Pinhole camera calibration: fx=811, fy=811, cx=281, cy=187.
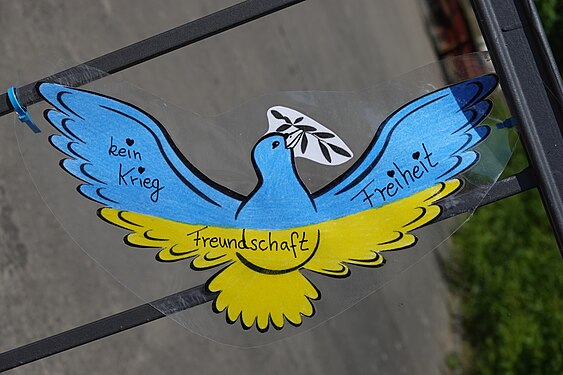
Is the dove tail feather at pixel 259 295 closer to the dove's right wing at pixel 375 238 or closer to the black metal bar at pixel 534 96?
the dove's right wing at pixel 375 238

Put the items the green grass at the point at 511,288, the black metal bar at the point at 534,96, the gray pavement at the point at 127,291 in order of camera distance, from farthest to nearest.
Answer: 1. the green grass at the point at 511,288
2. the gray pavement at the point at 127,291
3. the black metal bar at the point at 534,96

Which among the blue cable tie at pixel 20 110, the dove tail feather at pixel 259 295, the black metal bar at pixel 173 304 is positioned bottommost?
the dove tail feather at pixel 259 295

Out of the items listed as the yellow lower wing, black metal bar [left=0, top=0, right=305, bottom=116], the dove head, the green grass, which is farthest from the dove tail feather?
the green grass

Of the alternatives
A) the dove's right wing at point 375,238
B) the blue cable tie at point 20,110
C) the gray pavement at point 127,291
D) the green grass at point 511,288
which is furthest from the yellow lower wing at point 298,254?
the green grass at point 511,288

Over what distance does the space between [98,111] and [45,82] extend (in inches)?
2.8

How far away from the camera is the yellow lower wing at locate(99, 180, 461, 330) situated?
858 millimetres

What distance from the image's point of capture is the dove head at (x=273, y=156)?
868mm

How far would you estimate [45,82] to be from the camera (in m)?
0.91

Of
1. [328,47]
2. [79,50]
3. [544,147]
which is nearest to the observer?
[544,147]

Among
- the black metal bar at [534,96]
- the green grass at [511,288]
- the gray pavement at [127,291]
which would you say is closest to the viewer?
the black metal bar at [534,96]

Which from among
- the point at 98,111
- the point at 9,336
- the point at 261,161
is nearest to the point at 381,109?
the point at 261,161

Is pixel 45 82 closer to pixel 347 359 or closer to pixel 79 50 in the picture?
pixel 79 50

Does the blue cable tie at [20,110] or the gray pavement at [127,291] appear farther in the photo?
the gray pavement at [127,291]

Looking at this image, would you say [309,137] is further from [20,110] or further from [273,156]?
[20,110]
